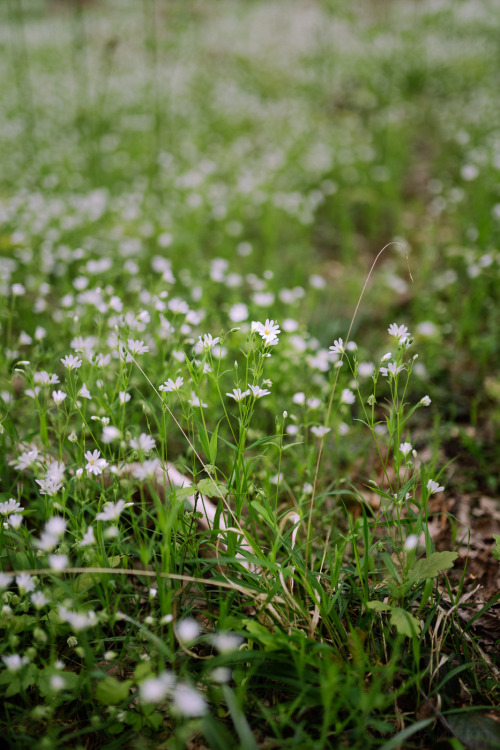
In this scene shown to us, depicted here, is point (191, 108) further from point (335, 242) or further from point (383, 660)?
point (383, 660)

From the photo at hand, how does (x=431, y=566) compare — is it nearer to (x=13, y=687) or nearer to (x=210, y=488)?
(x=210, y=488)

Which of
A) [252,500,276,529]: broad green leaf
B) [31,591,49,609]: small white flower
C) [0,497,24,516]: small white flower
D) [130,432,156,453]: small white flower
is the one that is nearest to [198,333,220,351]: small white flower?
[130,432,156,453]: small white flower

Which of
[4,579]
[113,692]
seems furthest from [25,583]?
[113,692]

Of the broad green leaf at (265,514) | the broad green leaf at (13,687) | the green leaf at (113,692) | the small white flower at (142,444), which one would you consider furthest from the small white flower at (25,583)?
the broad green leaf at (265,514)

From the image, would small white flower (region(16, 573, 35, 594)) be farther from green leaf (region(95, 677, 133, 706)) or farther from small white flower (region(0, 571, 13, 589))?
green leaf (region(95, 677, 133, 706))

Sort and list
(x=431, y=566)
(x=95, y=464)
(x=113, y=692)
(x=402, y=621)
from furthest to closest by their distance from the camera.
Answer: (x=95, y=464), (x=431, y=566), (x=402, y=621), (x=113, y=692)

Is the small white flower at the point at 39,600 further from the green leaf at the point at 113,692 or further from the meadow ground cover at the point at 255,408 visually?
the green leaf at the point at 113,692
